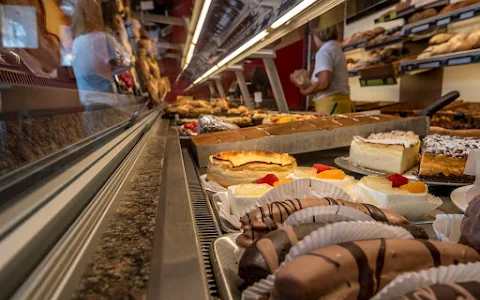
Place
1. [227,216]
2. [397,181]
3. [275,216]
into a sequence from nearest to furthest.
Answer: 1. [275,216]
2. [227,216]
3. [397,181]

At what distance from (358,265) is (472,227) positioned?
33 centimetres

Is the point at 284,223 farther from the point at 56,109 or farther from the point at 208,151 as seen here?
the point at 208,151

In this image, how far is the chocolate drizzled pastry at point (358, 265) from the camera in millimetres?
504

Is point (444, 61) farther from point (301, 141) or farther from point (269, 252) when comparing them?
point (269, 252)

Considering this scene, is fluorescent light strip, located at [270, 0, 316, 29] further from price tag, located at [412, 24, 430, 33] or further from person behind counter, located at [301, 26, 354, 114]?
price tag, located at [412, 24, 430, 33]

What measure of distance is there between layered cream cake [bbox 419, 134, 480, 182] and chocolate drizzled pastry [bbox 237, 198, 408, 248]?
3.20 ft

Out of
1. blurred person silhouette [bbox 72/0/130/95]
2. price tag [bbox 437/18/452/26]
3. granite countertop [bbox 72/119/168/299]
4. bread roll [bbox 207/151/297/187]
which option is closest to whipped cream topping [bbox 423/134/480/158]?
bread roll [bbox 207/151/297/187]

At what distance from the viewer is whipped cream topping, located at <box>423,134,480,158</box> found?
5.45 feet

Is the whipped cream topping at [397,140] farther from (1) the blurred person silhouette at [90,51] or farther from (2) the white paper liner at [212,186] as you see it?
(1) the blurred person silhouette at [90,51]

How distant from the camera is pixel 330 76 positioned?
4.29 meters

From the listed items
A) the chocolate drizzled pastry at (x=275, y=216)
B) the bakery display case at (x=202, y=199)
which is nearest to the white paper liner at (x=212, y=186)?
the bakery display case at (x=202, y=199)

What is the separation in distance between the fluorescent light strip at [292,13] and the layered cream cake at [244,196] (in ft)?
3.85

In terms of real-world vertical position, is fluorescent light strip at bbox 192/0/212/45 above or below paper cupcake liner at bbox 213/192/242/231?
above

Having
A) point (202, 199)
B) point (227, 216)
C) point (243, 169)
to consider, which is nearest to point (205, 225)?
point (227, 216)
